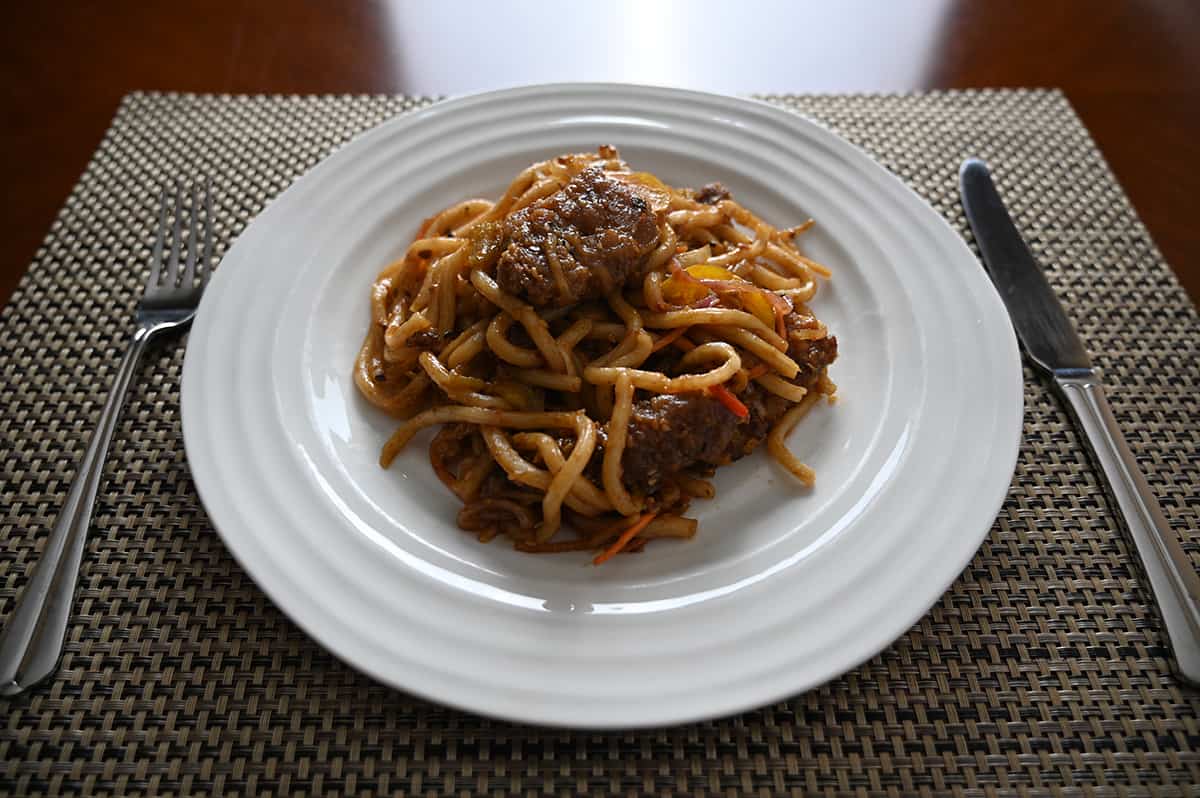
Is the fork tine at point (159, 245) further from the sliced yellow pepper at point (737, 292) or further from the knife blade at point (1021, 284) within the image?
the knife blade at point (1021, 284)

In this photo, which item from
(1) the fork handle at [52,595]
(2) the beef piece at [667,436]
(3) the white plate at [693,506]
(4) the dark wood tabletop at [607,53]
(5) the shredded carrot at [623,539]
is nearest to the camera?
(3) the white plate at [693,506]

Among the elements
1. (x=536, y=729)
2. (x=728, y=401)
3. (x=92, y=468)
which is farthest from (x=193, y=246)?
(x=536, y=729)

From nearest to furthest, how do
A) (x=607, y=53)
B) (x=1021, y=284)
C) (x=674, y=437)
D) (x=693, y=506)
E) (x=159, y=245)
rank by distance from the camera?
(x=674, y=437)
(x=693, y=506)
(x=1021, y=284)
(x=159, y=245)
(x=607, y=53)

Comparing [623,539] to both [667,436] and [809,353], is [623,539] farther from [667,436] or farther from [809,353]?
[809,353]

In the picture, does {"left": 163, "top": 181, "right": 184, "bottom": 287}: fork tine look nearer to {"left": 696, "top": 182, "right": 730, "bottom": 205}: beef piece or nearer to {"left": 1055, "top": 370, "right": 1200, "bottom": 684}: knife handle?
{"left": 696, "top": 182, "right": 730, "bottom": 205}: beef piece

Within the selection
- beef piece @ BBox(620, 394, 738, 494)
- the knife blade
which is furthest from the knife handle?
beef piece @ BBox(620, 394, 738, 494)

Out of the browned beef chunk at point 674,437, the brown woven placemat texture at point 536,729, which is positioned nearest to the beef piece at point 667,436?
the browned beef chunk at point 674,437
